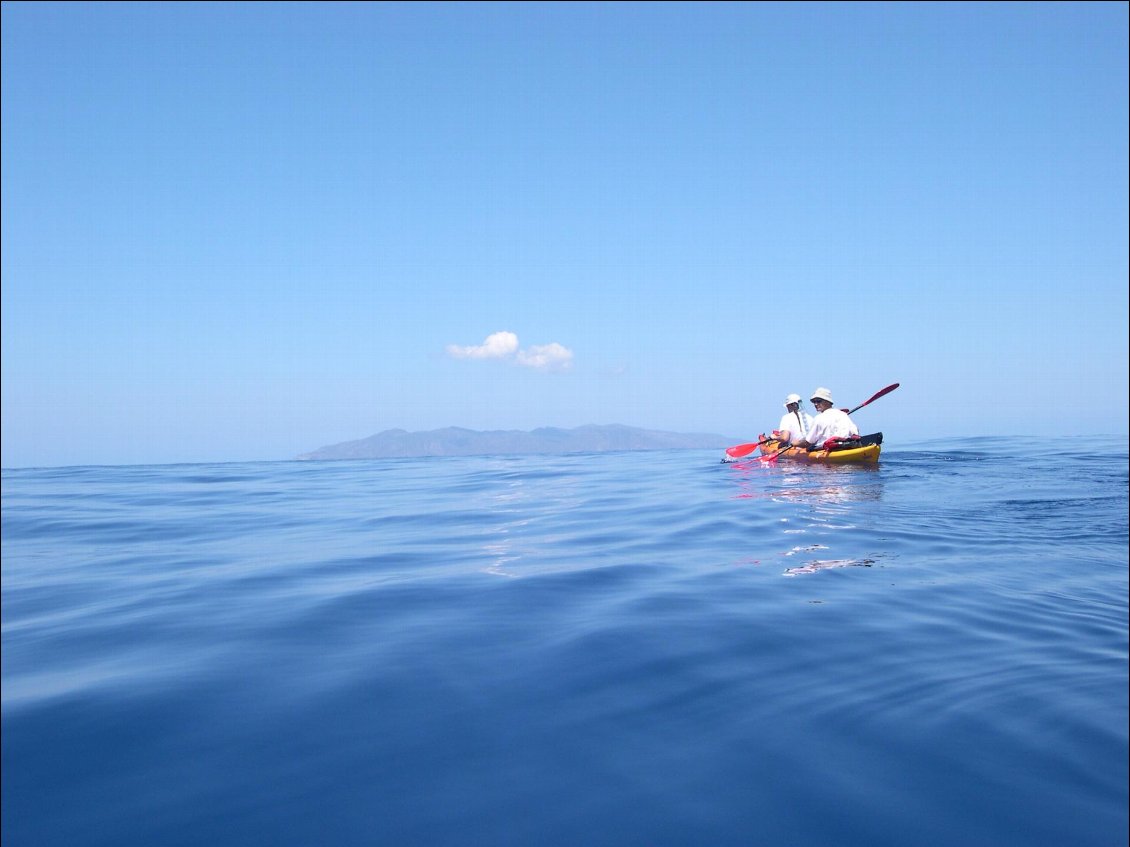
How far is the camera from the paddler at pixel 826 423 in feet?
64.2

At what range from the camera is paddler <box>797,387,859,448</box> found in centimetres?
1956

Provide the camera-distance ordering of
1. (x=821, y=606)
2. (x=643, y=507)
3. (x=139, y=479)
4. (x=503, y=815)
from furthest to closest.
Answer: (x=139, y=479) → (x=643, y=507) → (x=821, y=606) → (x=503, y=815)

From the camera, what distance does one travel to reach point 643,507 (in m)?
13.6

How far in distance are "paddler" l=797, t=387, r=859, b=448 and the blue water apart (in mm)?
10006

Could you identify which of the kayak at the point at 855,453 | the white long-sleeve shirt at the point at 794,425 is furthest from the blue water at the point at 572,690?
the white long-sleeve shirt at the point at 794,425

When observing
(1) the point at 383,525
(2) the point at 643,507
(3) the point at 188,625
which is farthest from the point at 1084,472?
(3) the point at 188,625

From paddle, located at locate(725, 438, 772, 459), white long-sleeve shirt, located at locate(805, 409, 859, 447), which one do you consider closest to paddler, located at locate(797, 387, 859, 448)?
white long-sleeve shirt, located at locate(805, 409, 859, 447)

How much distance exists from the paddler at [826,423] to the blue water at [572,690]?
32.8 feet

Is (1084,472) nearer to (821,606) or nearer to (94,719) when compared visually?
(821,606)

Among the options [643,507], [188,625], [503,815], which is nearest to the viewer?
[503,815]

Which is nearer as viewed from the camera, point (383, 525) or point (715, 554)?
point (715, 554)

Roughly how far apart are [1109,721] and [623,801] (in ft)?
8.33

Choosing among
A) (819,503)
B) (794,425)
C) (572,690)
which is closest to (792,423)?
(794,425)

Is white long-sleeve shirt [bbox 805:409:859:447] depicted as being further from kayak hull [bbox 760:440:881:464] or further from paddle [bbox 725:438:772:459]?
paddle [bbox 725:438:772:459]
